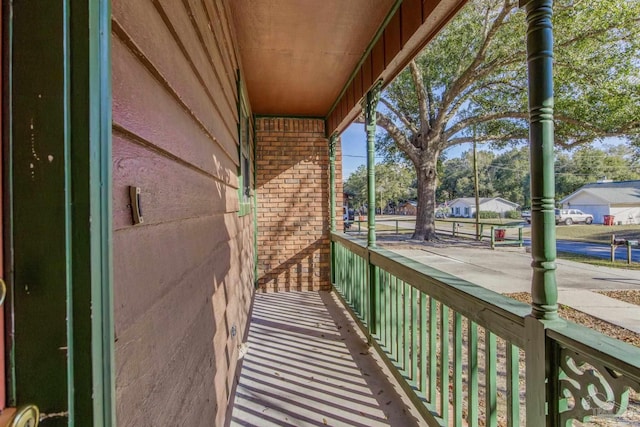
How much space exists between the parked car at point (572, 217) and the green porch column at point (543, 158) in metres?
35.2

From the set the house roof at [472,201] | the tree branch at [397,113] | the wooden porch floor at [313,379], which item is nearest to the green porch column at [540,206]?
the wooden porch floor at [313,379]

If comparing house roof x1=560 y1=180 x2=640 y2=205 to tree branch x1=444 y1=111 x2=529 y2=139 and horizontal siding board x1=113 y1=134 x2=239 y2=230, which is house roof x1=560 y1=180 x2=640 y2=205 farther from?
horizontal siding board x1=113 y1=134 x2=239 y2=230

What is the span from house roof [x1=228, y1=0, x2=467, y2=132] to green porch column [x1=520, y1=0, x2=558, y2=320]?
2.29 feet

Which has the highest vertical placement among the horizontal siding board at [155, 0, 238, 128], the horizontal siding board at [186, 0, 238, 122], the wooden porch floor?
the horizontal siding board at [186, 0, 238, 122]

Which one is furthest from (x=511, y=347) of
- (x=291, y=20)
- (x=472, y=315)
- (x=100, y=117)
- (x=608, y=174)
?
(x=608, y=174)

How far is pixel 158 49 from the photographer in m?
0.83

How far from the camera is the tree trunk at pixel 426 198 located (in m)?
13.0

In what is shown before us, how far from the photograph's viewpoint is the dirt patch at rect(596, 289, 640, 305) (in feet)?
16.5

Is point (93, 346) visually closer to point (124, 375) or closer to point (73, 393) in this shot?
point (73, 393)

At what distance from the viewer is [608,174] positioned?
28938mm

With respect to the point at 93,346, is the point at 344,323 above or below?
below

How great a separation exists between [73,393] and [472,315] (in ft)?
4.86

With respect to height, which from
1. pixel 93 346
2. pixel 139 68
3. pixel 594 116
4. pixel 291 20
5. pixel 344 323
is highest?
pixel 594 116

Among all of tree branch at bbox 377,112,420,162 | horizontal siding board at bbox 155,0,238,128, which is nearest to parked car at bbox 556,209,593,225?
tree branch at bbox 377,112,420,162
